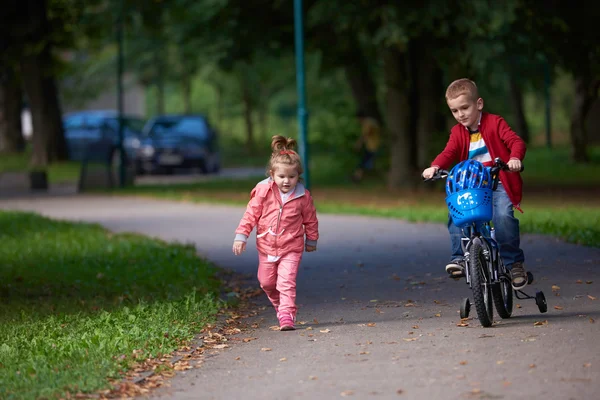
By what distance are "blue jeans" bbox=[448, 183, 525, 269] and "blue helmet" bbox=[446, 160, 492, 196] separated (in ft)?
1.21

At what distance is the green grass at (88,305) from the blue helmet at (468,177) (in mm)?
2029

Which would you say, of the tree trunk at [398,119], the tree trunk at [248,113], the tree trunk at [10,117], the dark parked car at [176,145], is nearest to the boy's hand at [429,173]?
the tree trunk at [398,119]

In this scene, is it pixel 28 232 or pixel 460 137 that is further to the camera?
pixel 28 232

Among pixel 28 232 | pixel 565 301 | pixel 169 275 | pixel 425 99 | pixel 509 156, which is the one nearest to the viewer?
pixel 509 156

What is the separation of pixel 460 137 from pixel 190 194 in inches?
756

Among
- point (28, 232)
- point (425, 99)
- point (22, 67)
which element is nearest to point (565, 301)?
point (28, 232)

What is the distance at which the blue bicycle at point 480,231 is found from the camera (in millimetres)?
7652

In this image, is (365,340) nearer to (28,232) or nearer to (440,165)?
(440,165)

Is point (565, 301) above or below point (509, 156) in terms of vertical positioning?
below

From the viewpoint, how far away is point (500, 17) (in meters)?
21.4

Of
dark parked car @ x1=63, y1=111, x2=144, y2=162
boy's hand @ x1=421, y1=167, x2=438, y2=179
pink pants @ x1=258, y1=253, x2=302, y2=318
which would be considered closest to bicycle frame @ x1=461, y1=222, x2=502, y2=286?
boy's hand @ x1=421, y1=167, x2=438, y2=179

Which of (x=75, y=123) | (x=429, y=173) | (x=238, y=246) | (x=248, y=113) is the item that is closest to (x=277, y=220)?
(x=238, y=246)

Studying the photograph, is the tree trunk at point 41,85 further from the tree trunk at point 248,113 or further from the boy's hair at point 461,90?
the boy's hair at point 461,90

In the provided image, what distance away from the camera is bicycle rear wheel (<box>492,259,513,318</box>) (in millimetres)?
7945
